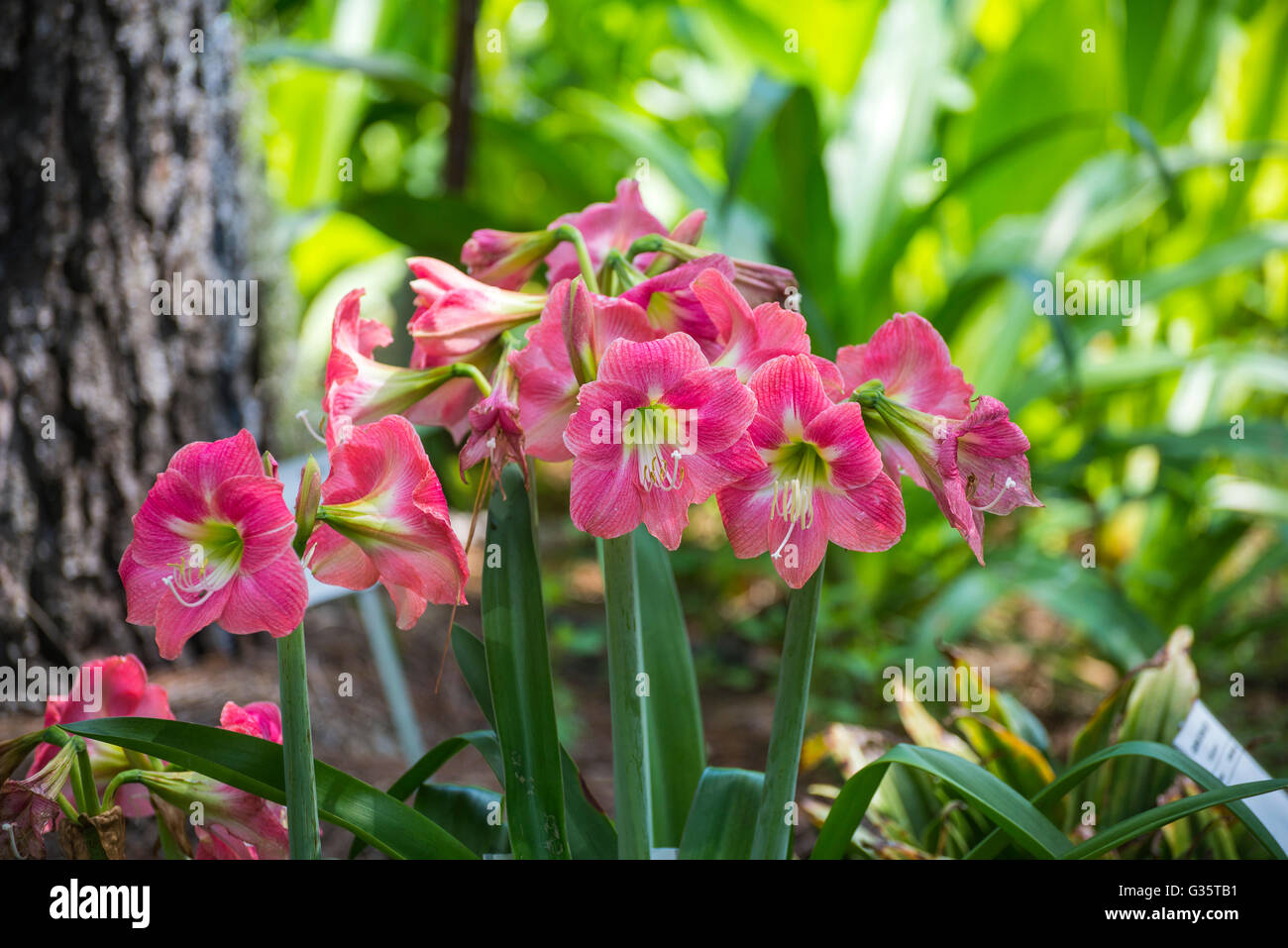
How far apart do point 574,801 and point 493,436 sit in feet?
0.89

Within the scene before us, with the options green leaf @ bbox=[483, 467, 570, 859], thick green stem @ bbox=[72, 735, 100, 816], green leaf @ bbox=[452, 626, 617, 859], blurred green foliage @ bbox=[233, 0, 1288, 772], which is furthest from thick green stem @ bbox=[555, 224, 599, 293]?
blurred green foliage @ bbox=[233, 0, 1288, 772]

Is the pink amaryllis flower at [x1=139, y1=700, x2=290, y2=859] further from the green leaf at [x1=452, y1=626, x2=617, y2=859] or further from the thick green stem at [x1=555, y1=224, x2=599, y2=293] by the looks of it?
the thick green stem at [x1=555, y1=224, x2=599, y2=293]

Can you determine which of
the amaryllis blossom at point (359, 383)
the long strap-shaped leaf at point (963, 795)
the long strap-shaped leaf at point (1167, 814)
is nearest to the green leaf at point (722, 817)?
the long strap-shaped leaf at point (963, 795)

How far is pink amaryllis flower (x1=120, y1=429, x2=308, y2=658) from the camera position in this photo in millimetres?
403

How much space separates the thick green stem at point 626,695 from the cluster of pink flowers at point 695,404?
57mm

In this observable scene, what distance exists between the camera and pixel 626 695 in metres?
0.49

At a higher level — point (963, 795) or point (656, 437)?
point (656, 437)

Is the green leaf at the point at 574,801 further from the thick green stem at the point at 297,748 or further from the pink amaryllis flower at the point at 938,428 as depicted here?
the pink amaryllis flower at the point at 938,428

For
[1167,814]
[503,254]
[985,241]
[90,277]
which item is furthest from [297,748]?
[985,241]

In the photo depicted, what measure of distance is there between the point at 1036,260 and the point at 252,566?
55.4 inches

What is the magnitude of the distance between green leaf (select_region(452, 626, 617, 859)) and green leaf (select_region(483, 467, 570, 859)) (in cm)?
8

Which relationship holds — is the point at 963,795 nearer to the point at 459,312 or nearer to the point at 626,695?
the point at 626,695

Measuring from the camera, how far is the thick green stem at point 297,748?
431mm

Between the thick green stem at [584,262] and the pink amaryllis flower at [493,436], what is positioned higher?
the thick green stem at [584,262]
